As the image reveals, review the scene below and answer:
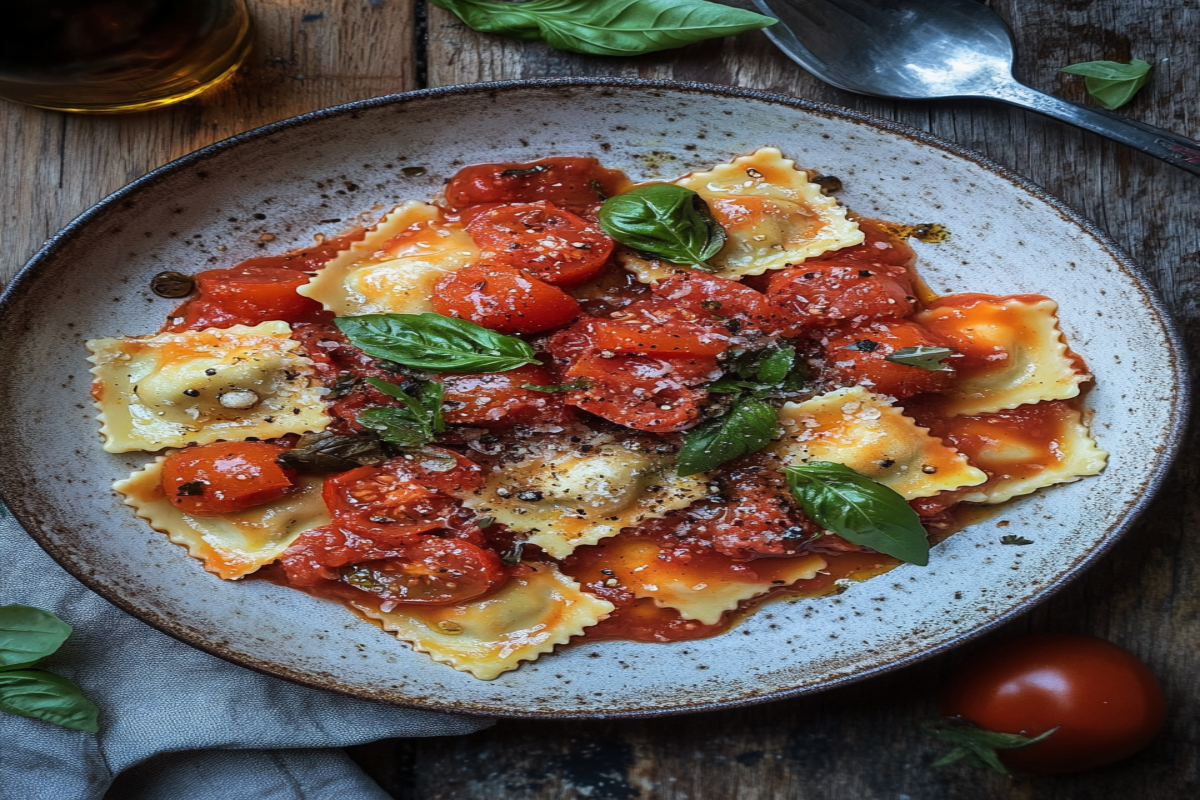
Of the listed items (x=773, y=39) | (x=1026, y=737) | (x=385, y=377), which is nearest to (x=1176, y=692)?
(x=1026, y=737)

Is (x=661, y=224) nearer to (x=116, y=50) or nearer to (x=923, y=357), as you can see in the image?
(x=923, y=357)

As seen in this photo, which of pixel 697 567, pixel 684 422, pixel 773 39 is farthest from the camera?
pixel 773 39

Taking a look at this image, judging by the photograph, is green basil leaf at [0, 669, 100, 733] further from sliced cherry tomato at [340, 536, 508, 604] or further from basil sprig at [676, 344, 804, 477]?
basil sprig at [676, 344, 804, 477]

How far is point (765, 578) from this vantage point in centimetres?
395

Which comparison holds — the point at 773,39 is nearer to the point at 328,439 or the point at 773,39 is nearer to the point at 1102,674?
the point at 328,439

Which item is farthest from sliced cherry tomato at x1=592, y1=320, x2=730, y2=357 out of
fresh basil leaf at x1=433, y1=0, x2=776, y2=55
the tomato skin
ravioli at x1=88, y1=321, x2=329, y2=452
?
the tomato skin

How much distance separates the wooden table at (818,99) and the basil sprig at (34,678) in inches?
49.8

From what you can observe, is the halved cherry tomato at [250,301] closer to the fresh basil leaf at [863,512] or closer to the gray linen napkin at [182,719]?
the gray linen napkin at [182,719]

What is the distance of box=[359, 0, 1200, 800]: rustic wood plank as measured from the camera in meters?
4.07

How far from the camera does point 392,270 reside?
400cm

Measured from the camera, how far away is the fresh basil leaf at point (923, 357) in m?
3.65

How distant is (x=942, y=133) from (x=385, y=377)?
9.64 ft

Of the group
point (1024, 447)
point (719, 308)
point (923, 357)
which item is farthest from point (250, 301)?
point (1024, 447)

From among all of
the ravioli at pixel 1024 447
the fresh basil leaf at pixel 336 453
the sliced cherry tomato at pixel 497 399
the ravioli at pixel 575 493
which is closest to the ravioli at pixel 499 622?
the ravioli at pixel 575 493
